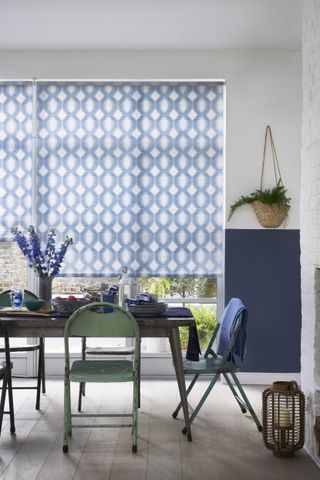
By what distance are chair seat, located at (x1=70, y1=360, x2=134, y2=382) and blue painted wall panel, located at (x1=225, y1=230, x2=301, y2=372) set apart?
2175 millimetres

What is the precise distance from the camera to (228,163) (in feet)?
21.8

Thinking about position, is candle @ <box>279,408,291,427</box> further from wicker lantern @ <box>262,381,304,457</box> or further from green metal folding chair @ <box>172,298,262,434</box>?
green metal folding chair @ <box>172,298,262,434</box>

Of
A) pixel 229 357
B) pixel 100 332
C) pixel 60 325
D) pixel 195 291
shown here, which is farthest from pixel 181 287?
pixel 100 332

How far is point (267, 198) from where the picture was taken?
6457 millimetres

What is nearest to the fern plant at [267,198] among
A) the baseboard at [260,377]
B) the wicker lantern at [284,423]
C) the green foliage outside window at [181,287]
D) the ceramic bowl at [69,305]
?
the green foliage outside window at [181,287]

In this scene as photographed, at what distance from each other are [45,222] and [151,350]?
1.62 metres

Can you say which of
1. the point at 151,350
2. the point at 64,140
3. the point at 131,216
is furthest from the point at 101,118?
the point at 151,350

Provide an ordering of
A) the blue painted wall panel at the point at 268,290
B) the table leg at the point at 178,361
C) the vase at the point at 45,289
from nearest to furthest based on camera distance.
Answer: the table leg at the point at 178,361 < the vase at the point at 45,289 < the blue painted wall panel at the point at 268,290

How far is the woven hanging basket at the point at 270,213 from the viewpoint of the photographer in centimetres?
647

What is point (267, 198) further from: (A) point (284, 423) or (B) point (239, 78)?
(A) point (284, 423)

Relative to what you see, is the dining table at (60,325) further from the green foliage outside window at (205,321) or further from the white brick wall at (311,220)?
the green foliage outside window at (205,321)

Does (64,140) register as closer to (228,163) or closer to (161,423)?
(228,163)

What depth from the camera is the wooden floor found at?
4035mm

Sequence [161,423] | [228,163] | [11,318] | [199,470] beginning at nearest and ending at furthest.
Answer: [199,470], [11,318], [161,423], [228,163]
